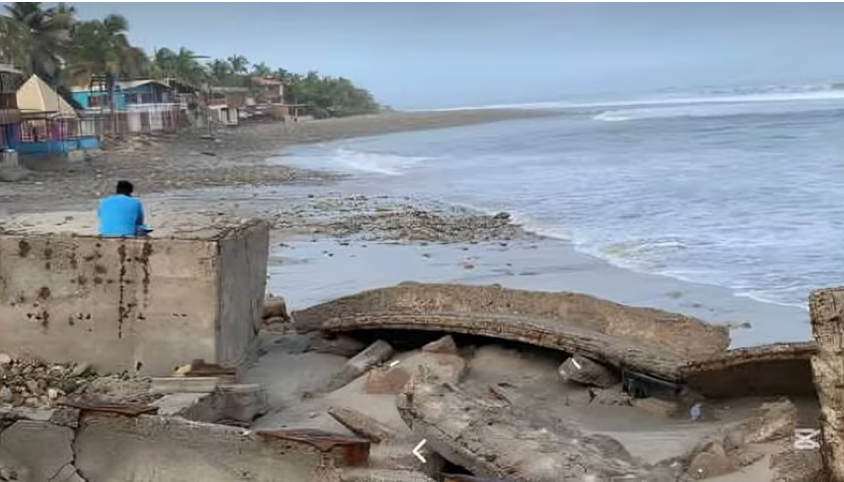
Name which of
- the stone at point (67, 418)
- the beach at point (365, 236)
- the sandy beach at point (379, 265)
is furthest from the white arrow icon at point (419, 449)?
the beach at point (365, 236)

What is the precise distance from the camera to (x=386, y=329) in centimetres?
904

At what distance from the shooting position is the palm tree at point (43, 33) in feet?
160

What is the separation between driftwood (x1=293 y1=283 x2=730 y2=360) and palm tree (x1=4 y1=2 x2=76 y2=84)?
4261 centimetres

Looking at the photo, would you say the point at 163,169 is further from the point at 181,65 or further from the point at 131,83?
the point at 181,65

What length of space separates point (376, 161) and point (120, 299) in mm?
33914

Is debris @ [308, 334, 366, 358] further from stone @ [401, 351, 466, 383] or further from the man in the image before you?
the man

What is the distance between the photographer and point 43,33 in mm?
49719

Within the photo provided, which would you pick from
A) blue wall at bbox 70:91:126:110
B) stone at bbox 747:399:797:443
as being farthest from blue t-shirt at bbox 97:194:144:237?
blue wall at bbox 70:91:126:110

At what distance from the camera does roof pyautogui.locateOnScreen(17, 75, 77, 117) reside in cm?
4025

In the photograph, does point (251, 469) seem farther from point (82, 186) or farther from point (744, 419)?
point (82, 186)

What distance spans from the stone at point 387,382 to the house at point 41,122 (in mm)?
33621

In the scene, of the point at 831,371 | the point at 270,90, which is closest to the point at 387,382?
the point at 831,371

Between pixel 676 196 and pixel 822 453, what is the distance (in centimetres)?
1930

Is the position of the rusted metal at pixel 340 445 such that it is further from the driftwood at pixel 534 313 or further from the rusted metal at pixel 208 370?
the driftwood at pixel 534 313
